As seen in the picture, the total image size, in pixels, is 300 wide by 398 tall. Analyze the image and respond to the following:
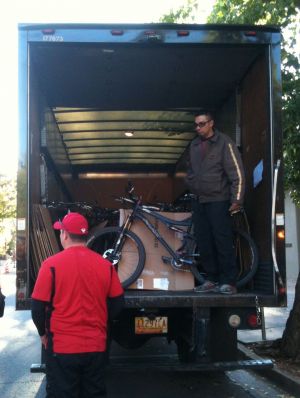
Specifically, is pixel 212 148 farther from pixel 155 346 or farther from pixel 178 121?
pixel 155 346

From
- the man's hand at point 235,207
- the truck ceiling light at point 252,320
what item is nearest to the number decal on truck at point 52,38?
the man's hand at point 235,207

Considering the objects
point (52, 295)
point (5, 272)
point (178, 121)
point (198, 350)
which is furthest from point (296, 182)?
point (5, 272)

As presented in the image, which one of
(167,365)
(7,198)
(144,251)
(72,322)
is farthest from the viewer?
(7,198)

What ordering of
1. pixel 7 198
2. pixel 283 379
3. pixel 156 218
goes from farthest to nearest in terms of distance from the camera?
pixel 7 198, pixel 283 379, pixel 156 218

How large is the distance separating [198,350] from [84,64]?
3064 mm

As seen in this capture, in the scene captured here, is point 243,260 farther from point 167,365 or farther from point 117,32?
point 117,32

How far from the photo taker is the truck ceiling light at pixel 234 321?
477cm

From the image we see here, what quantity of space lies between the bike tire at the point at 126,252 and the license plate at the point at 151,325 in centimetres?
45

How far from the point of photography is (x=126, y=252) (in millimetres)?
5492

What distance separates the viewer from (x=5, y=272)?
123 feet

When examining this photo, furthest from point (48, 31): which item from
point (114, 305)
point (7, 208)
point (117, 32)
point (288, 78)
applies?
point (7, 208)

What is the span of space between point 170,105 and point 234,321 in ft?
11.6

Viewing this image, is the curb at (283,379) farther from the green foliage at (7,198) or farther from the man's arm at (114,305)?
the green foliage at (7,198)

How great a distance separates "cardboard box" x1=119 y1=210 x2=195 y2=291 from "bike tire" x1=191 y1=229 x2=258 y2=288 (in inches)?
3.8
